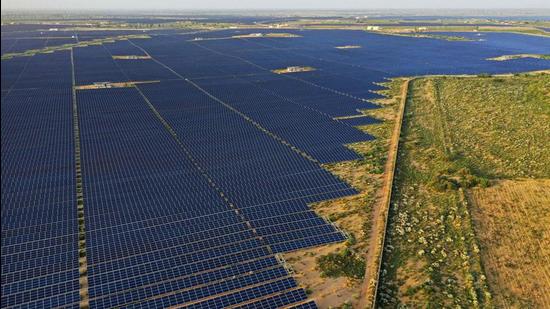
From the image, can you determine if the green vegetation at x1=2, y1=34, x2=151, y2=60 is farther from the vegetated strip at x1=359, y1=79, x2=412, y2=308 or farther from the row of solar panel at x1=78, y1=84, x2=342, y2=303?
the vegetated strip at x1=359, y1=79, x2=412, y2=308

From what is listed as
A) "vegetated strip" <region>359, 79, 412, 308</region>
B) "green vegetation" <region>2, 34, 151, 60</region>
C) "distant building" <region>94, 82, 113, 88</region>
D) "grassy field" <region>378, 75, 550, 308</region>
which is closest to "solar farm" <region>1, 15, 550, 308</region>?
"distant building" <region>94, 82, 113, 88</region>

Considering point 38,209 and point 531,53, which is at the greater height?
point 531,53

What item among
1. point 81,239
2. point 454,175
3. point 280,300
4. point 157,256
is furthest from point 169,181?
point 454,175

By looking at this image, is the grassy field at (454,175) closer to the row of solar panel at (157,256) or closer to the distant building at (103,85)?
the row of solar panel at (157,256)

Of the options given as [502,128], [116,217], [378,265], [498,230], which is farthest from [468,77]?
[116,217]

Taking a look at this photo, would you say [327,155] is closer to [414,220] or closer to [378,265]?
[414,220]
